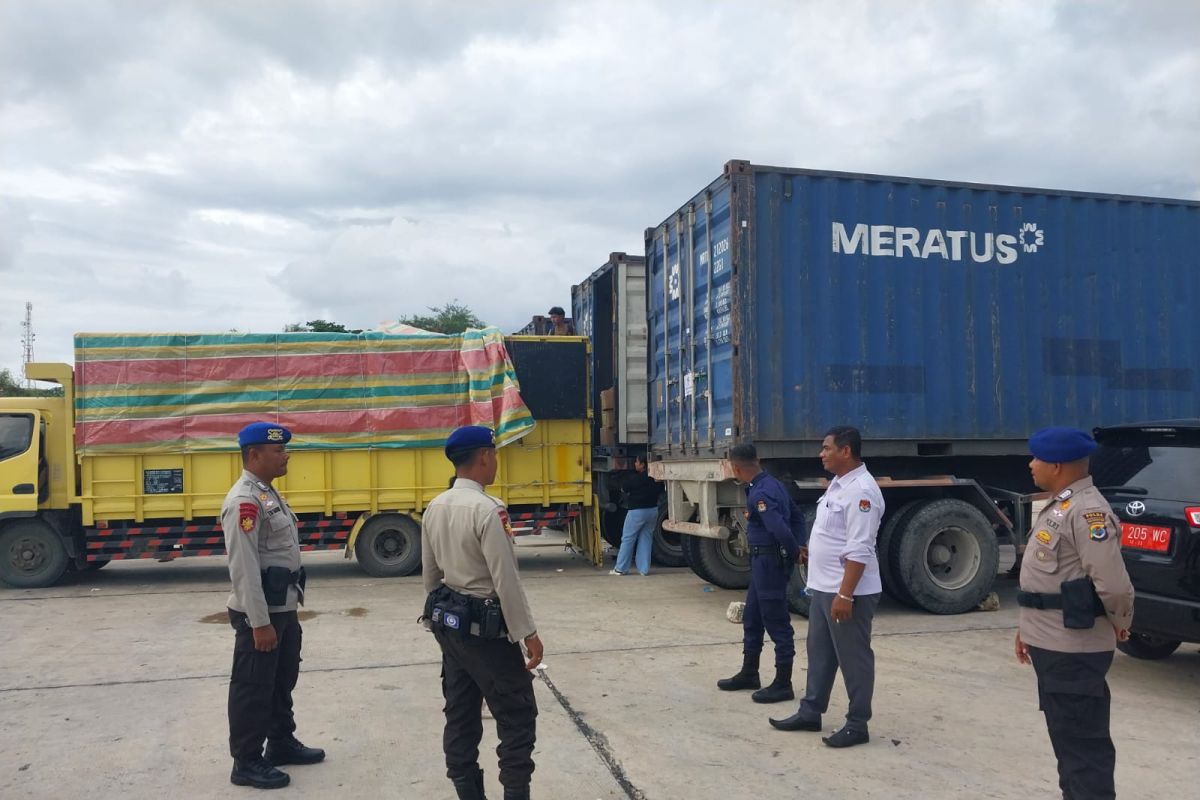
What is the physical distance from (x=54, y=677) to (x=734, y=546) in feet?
A: 20.0

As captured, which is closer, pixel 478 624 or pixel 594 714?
pixel 478 624

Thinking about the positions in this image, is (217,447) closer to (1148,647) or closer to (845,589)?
(845,589)

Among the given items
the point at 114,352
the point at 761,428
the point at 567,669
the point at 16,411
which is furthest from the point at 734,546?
the point at 16,411

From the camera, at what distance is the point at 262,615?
446cm

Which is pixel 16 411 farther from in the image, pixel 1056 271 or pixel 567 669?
pixel 1056 271

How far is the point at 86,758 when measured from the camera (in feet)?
16.3

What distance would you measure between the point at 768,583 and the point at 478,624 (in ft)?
8.38

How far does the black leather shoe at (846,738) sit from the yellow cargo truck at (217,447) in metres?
6.75

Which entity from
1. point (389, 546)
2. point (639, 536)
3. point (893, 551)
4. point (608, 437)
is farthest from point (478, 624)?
point (608, 437)

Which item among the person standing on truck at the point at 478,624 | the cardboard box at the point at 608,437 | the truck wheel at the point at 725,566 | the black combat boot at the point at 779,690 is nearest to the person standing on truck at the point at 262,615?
the person standing on truck at the point at 478,624

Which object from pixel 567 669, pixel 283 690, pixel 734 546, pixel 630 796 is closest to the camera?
pixel 630 796

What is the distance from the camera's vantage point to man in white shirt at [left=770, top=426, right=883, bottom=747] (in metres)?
4.89

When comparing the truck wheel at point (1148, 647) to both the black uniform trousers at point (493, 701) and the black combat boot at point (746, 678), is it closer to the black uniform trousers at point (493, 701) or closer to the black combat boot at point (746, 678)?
the black combat boot at point (746, 678)

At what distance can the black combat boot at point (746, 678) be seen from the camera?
6020 millimetres
